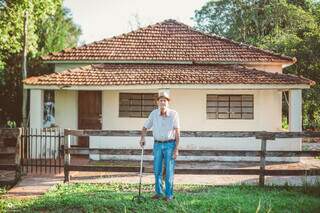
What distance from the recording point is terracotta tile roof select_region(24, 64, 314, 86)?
13930 millimetres

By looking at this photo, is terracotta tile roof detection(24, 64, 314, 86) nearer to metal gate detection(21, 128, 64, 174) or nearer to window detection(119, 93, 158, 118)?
window detection(119, 93, 158, 118)

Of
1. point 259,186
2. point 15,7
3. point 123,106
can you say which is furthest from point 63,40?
point 259,186

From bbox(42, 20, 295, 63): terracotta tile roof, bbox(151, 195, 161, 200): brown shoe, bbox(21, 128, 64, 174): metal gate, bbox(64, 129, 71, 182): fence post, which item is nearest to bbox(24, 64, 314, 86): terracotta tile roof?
bbox(42, 20, 295, 63): terracotta tile roof

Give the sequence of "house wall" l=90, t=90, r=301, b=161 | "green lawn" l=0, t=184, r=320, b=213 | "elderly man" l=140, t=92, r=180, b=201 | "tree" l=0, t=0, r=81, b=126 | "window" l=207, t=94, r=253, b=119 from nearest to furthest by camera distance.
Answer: "green lawn" l=0, t=184, r=320, b=213 < "elderly man" l=140, t=92, r=180, b=201 < "house wall" l=90, t=90, r=301, b=161 < "window" l=207, t=94, r=253, b=119 < "tree" l=0, t=0, r=81, b=126

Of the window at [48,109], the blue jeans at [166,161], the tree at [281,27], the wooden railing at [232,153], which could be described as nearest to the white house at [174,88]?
the wooden railing at [232,153]

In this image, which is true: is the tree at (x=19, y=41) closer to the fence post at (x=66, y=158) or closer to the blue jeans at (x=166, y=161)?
the fence post at (x=66, y=158)

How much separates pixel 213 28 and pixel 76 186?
116ft

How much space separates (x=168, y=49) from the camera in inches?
689

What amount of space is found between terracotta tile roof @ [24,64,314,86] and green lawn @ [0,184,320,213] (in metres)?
5.65

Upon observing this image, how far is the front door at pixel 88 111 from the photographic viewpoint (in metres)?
16.0

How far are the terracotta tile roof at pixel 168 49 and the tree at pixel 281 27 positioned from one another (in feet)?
26.3

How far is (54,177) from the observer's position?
1045 cm

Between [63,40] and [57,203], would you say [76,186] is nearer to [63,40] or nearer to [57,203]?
[57,203]

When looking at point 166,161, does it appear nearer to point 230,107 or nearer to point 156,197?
point 156,197
